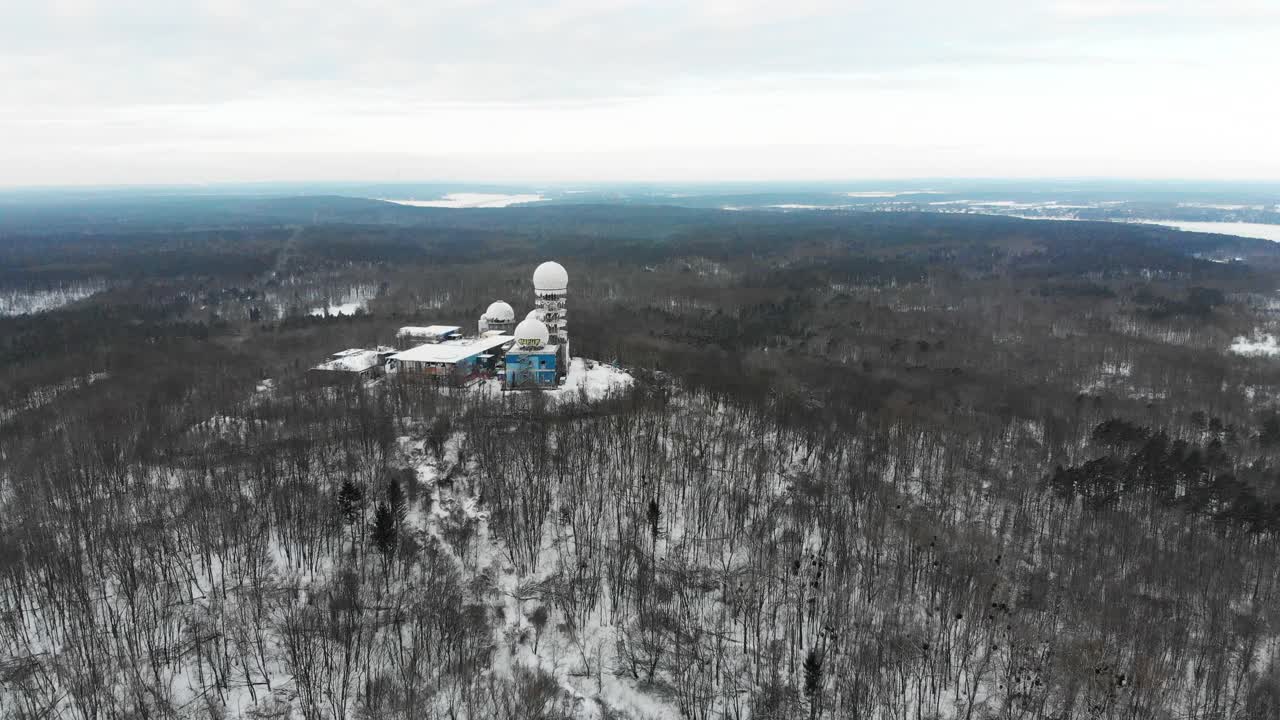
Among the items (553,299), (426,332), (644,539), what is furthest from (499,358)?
(644,539)

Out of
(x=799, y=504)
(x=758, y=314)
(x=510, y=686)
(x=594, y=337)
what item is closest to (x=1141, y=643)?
(x=799, y=504)

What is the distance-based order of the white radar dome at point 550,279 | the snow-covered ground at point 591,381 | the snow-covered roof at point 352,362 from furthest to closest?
1. the snow-covered roof at point 352,362
2. the white radar dome at point 550,279
3. the snow-covered ground at point 591,381

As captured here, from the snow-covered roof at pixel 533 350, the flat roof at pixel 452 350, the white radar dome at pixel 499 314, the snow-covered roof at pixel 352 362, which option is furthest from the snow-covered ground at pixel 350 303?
the snow-covered roof at pixel 533 350

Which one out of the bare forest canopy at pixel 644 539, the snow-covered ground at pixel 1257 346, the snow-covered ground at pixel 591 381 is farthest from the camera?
the snow-covered ground at pixel 1257 346

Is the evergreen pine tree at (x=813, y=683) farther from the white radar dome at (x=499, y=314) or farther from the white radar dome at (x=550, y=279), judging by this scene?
the white radar dome at (x=499, y=314)

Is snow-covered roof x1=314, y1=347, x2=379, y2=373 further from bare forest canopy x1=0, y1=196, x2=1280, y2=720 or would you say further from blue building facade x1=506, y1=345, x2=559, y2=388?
blue building facade x1=506, y1=345, x2=559, y2=388

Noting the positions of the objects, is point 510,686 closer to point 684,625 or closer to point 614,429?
point 684,625

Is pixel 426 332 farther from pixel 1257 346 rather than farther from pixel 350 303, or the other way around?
pixel 1257 346

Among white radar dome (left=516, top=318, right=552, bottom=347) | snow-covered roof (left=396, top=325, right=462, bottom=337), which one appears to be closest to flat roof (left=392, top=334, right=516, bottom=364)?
white radar dome (left=516, top=318, right=552, bottom=347)
